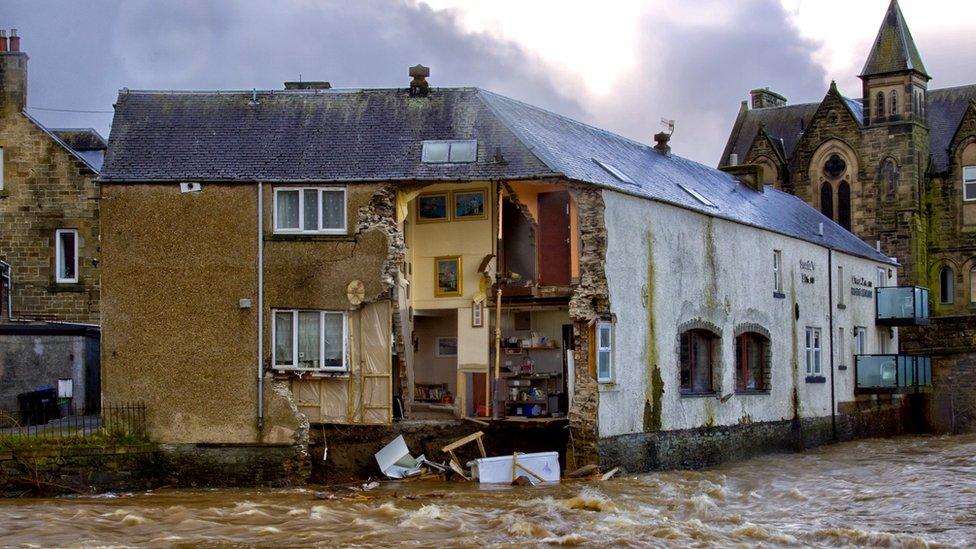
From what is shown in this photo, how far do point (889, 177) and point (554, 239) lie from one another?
105 ft

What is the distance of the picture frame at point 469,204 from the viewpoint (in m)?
29.1

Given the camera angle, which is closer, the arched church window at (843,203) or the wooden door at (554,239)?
the wooden door at (554,239)

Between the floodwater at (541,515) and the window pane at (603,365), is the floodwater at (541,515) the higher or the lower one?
the lower one

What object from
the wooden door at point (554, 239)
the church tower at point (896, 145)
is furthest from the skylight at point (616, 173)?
the church tower at point (896, 145)

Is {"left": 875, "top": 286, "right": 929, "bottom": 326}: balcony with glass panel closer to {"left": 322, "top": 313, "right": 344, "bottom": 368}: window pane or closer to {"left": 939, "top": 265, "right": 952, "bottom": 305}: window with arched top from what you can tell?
{"left": 939, "top": 265, "right": 952, "bottom": 305}: window with arched top

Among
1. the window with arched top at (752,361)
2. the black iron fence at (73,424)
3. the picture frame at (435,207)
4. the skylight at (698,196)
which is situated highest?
the skylight at (698,196)

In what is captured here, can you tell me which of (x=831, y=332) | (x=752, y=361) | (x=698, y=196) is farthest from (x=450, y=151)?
(x=831, y=332)

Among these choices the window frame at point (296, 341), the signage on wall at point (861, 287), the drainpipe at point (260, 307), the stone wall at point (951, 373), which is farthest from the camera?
the stone wall at point (951, 373)

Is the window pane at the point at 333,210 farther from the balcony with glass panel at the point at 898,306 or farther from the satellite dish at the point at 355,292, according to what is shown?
the balcony with glass panel at the point at 898,306

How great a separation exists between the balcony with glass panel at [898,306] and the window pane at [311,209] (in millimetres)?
23850

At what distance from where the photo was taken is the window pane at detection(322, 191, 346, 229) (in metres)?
26.9

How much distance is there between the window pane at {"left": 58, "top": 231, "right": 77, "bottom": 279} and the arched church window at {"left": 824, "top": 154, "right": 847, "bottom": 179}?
34.4 m

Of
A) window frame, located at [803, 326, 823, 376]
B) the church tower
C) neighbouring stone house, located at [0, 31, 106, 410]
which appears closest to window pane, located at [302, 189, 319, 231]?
neighbouring stone house, located at [0, 31, 106, 410]

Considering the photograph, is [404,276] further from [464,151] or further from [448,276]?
[464,151]
